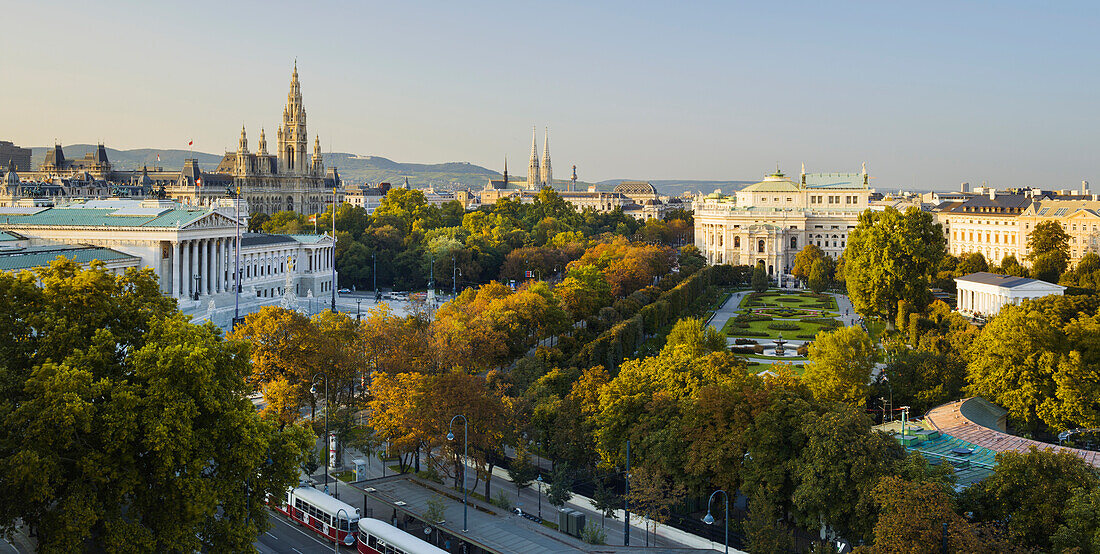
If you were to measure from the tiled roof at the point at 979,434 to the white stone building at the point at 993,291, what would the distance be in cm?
3331

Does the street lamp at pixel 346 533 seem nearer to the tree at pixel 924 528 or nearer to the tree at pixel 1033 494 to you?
the tree at pixel 924 528

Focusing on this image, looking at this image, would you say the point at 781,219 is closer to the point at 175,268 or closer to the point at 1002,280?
the point at 1002,280

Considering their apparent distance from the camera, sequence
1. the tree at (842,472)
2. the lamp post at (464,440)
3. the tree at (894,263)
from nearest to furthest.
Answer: the tree at (842,472)
the lamp post at (464,440)
the tree at (894,263)

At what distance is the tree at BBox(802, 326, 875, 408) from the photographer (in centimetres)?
5501

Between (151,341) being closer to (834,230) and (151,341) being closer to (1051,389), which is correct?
(1051,389)

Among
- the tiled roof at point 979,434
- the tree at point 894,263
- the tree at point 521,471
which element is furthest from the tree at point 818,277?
the tree at point 521,471

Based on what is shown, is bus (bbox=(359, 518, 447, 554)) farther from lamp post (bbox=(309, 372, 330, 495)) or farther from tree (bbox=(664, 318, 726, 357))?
tree (bbox=(664, 318, 726, 357))

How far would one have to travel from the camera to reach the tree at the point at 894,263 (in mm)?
91438

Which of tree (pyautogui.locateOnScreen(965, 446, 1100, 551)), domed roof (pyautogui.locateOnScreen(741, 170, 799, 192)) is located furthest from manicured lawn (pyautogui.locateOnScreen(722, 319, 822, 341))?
domed roof (pyautogui.locateOnScreen(741, 170, 799, 192))

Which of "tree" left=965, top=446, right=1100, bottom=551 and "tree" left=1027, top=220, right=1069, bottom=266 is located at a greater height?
"tree" left=1027, top=220, right=1069, bottom=266

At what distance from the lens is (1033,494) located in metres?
33.8

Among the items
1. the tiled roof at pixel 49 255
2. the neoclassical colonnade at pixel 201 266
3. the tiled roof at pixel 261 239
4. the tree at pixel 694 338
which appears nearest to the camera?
the tree at pixel 694 338

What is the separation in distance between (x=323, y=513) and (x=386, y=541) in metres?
5.35

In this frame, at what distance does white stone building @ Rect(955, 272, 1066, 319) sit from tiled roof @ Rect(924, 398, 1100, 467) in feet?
109
